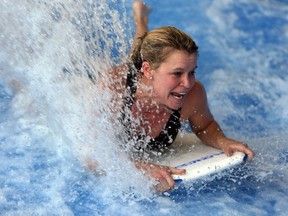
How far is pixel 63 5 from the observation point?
11.2 feet

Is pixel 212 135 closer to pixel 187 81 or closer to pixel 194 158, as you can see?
pixel 194 158

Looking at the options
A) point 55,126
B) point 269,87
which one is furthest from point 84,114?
point 269,87

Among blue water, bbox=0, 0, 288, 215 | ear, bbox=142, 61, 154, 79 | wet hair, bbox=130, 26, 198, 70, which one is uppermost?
wet hair, bbox=130, 26, 198, 70

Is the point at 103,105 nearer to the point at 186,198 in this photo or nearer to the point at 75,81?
the point at 75,81

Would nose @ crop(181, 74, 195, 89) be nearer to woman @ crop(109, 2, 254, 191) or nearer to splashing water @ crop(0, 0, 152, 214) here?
woman @ crop(109, 2, 254, 191)

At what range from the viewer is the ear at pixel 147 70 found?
112 inches

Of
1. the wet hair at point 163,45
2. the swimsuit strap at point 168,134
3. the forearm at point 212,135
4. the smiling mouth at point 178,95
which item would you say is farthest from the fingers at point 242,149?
the wet hair at point 163,45

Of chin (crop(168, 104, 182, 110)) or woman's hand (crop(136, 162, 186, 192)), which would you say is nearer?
woman's hand (crop(136, 162, 186, 192))

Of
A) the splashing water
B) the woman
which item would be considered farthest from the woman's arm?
the splashing water

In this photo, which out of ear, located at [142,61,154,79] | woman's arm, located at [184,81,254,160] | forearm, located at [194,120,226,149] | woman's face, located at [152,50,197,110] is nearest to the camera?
woman's face, located at [152,50,197,110]

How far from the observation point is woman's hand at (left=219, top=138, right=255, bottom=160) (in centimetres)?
293

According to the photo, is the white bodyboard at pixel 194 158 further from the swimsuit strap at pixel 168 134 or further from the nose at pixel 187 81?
the nose at pixel 187 81

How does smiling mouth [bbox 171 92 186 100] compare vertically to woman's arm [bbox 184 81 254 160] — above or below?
above

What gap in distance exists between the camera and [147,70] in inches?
113
